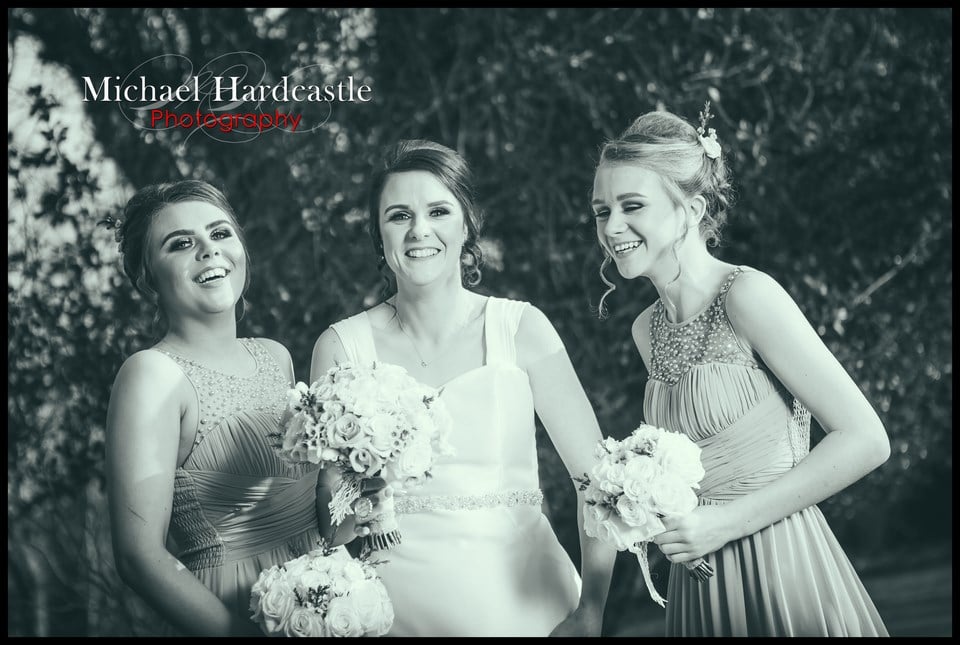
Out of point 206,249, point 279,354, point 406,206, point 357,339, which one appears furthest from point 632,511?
point 206,249

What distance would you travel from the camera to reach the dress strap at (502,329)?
3863mm

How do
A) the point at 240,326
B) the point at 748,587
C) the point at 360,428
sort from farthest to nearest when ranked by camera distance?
the point at 240,326 → the point at 748,587 → the point at 360,428

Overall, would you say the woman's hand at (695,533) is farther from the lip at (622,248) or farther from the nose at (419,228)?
the nose at (419,228)

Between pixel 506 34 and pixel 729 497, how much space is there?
10.7 ft

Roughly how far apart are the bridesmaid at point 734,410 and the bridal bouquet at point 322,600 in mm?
954

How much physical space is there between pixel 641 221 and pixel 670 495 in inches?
40.5

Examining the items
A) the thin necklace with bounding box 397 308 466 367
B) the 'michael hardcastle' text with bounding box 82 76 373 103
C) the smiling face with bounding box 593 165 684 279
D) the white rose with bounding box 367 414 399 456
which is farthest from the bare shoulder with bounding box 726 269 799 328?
the 'michael hardcastle' text with bounding box 82 76 373 103

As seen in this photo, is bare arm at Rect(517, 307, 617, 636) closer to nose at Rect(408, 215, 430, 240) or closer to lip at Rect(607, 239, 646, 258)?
lip at Rect(607, 239, 646, 258)

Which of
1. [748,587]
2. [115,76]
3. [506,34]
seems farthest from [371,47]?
[748,587]

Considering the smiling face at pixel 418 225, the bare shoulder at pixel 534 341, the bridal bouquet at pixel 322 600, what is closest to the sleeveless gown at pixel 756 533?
the bare shoulder at pixel 534 341

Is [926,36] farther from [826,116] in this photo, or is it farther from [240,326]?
[240,326]

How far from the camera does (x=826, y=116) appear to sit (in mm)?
6129

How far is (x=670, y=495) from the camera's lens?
3.17 m

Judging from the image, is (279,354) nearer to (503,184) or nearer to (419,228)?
(419,228)
